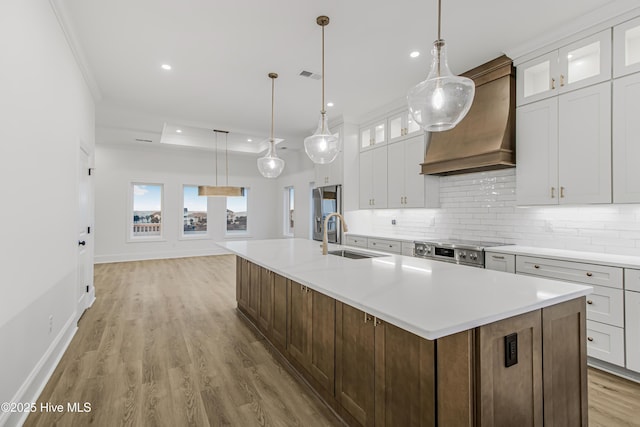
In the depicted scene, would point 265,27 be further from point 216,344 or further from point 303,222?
point 303,222

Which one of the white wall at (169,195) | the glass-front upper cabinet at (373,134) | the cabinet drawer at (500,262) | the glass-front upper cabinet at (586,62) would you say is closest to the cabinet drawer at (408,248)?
the cabinet drawer at (500,262)

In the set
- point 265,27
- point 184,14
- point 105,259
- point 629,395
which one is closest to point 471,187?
point 629,395

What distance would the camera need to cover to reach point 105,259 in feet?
24.0

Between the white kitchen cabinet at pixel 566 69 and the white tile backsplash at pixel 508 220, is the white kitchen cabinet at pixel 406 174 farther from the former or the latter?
the white kitchen cabinet at pixel 566 69

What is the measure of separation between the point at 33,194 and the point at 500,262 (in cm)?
401

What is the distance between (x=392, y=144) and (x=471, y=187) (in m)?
1.38

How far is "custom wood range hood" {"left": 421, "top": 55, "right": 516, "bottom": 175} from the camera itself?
3244 millimetres

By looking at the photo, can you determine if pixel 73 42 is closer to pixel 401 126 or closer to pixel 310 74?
pixel 310 74

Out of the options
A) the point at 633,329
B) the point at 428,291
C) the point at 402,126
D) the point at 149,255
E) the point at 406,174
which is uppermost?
the point at 402,126

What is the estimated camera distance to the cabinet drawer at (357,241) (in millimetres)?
5068

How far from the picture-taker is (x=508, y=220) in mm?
3594

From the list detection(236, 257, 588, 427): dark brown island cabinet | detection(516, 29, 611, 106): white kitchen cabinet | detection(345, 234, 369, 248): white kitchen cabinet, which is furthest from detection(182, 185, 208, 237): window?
detection(516, 29, 611, 106): white kitchen cabinet

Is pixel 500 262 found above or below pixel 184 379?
above

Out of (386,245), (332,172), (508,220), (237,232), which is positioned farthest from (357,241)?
(237,232)
